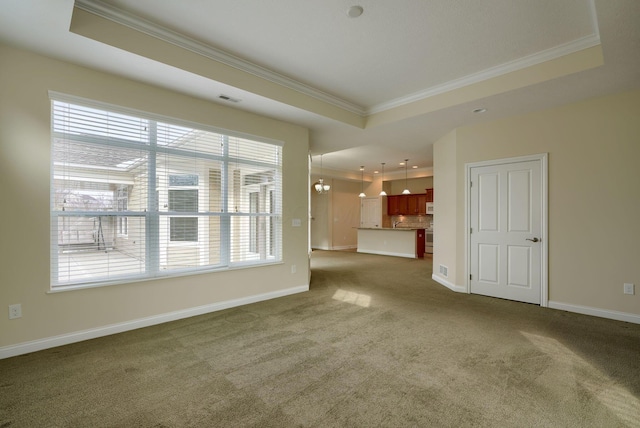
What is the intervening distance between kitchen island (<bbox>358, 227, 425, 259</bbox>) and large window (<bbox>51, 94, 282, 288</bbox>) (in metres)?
5.80

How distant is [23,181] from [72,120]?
731mm

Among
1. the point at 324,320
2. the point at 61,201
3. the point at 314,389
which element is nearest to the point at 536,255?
the point at 324,320

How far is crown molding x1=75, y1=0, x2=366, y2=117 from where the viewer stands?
2549 mm

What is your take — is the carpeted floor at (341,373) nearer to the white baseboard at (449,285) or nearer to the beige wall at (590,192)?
the beige wall at (590,192)

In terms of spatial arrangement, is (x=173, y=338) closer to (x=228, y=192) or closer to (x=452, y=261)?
(x=228, y=192)

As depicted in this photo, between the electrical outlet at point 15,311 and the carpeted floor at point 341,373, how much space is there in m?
0.36

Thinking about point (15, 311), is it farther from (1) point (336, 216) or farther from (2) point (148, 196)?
(1) point (336, 216)

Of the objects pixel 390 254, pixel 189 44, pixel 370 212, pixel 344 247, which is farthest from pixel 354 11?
pixel 344 247

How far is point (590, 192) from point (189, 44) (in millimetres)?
5116

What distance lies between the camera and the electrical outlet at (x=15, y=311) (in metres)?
2.66

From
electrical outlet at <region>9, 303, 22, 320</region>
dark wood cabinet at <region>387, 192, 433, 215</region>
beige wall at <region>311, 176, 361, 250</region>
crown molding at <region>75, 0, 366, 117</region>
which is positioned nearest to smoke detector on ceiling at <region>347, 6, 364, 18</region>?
crown molding at <region>75, 0, 366, 117</region>

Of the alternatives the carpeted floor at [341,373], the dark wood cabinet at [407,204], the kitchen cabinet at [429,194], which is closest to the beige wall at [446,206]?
the carpeted floor at [341,373]

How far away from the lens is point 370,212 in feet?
38.9

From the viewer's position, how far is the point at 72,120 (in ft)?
9.77
